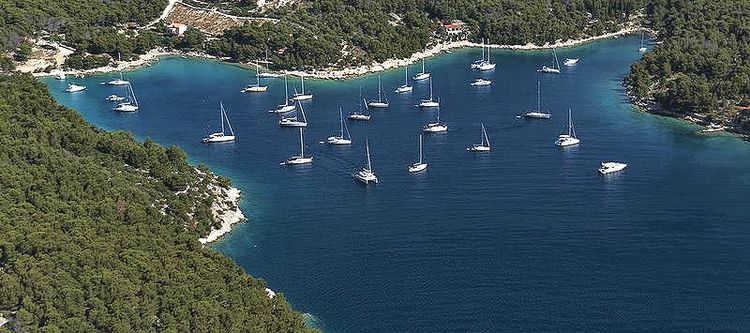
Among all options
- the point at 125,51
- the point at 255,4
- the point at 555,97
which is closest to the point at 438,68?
the point at 555,97

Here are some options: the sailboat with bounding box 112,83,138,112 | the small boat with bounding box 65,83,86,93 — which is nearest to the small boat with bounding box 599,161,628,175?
the sailboat with bounding box 112,83,138,112

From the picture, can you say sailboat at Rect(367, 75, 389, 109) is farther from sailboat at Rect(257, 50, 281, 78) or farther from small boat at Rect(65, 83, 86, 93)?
small boat at Rect(65, 83, 86, 93)

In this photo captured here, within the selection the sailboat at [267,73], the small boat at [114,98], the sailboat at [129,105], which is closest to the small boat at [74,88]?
the small boat at [114,98]

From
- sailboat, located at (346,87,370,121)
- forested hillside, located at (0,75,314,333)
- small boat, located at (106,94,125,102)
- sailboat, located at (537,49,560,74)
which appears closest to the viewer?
forested hillside, located at (0,75,314,333)

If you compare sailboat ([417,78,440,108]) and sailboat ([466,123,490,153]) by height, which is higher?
sailboat ([417,78,440,108])

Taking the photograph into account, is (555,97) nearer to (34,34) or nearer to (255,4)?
(255,4)

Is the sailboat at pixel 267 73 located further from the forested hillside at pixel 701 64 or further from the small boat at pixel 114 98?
the forested hillside at pixel 701 64

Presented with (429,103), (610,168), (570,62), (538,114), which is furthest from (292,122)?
(570,62)
